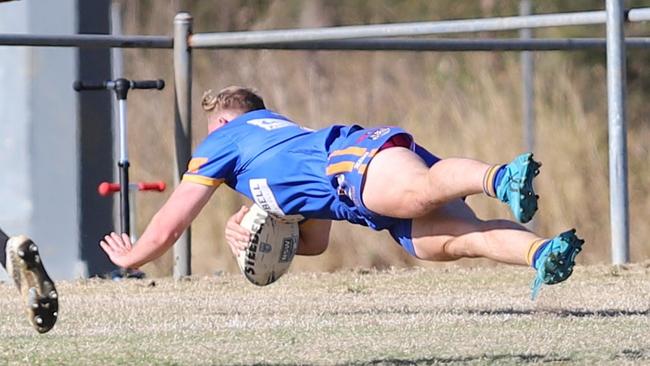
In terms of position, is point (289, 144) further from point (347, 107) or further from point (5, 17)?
point (347, 107)

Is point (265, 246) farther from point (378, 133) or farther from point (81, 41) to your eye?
point (81, 41)

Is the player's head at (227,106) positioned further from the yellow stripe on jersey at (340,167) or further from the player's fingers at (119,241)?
the yellow stripe on jersey at (340,167)

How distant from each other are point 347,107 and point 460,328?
8614 millimetres

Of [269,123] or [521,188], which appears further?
[269,123]

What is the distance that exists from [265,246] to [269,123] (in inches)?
20.1

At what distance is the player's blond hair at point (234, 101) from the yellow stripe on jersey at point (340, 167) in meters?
0.81

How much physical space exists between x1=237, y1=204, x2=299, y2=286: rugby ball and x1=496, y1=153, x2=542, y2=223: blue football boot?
1583 millimetres

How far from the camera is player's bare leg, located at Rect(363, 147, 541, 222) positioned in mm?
5848

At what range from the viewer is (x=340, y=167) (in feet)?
21.8

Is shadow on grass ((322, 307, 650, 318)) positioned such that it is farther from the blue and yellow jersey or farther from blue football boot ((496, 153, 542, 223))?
blue football boot ((496, 153, 542, 223))

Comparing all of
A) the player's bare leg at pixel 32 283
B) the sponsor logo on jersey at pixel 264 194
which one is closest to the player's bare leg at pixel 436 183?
the sponsor logo on jersey at pixel 264 194

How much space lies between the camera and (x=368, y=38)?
32.1 ft

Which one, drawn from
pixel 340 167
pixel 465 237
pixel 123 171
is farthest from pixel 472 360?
pixel 123 171

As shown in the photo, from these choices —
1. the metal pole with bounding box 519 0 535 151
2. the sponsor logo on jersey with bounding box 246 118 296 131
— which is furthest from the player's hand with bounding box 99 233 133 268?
the metal pole with bounding box 519 0 535 151
